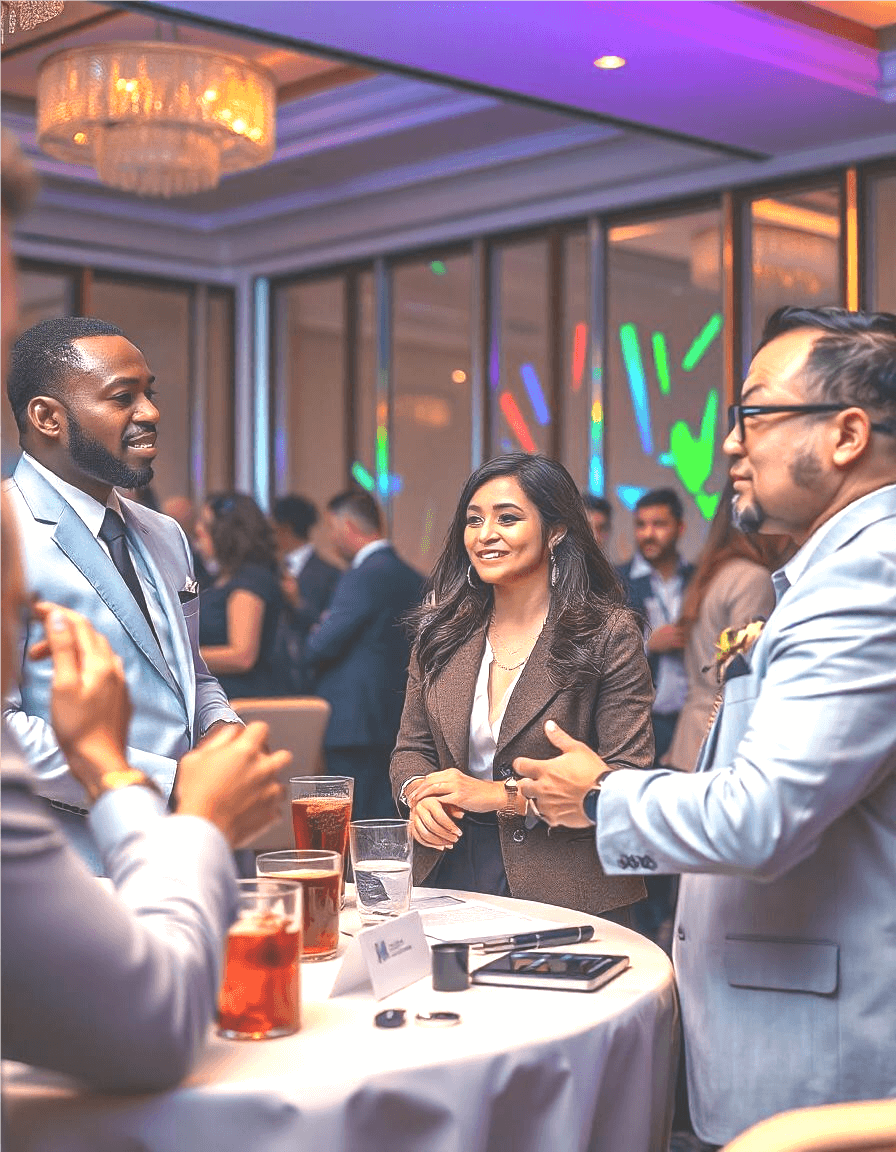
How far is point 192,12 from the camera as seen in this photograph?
511cm

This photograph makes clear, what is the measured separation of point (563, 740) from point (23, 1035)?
89cm

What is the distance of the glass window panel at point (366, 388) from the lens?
926cm

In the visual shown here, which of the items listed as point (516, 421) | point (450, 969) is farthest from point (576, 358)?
point (450, 969)

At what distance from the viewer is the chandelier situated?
5.96 m

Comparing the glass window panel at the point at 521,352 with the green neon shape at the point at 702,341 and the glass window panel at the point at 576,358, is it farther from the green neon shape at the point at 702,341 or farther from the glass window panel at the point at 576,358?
the green neon shape at the point at 702,341

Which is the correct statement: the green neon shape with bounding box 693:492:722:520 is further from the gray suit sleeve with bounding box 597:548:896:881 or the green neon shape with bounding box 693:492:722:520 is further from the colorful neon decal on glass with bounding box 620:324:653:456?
the gray suit sleeve with bounding box 597:548:896:881

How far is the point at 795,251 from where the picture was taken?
7.18 m

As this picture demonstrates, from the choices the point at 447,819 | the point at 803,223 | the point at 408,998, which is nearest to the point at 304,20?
the point at 803,223

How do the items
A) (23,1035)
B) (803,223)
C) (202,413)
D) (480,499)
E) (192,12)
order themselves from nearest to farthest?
(23,1035) < (480,499) < (192,12) < (803,223) < (202,413)

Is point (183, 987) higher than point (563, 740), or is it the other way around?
point (563, 740)

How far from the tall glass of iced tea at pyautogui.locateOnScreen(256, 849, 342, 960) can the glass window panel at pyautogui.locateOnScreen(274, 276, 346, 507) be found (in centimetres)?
757

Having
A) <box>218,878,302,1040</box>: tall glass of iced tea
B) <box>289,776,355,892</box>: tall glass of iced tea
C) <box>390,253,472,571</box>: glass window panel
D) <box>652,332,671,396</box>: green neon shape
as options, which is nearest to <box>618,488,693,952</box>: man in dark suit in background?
<box>652,332,671,396</box>: green neon shape

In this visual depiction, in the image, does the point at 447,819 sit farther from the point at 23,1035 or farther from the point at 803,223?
the point at 803,223

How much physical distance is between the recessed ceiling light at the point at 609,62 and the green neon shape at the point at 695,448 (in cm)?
223
